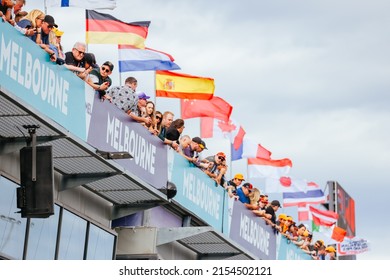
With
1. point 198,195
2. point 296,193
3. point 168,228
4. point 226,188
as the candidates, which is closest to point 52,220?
point 168,228

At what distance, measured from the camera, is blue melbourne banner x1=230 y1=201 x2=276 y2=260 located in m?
32.7

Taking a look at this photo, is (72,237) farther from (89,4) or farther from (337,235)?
(337,235)

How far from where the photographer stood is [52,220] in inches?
906

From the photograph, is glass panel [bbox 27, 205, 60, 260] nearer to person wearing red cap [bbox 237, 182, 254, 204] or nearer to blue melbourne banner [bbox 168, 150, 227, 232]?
blue melbourne banner [bbox 168, 150, 227, 232]

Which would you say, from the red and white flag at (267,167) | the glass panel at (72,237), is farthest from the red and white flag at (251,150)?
the glass panel at (72,237)

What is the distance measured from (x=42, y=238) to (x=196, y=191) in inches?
294

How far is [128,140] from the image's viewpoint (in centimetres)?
2527

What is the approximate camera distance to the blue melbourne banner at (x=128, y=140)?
2364 cm

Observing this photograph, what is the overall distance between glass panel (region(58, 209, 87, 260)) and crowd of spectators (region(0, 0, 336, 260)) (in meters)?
2.26

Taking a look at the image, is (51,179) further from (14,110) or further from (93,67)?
(93,67)

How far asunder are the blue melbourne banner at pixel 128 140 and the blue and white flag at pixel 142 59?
2342 mm

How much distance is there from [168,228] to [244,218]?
6.09 m

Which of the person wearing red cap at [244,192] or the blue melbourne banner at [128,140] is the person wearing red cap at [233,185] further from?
the blue melbourne banner at [128,140]

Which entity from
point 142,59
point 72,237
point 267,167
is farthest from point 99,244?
point 267,167
